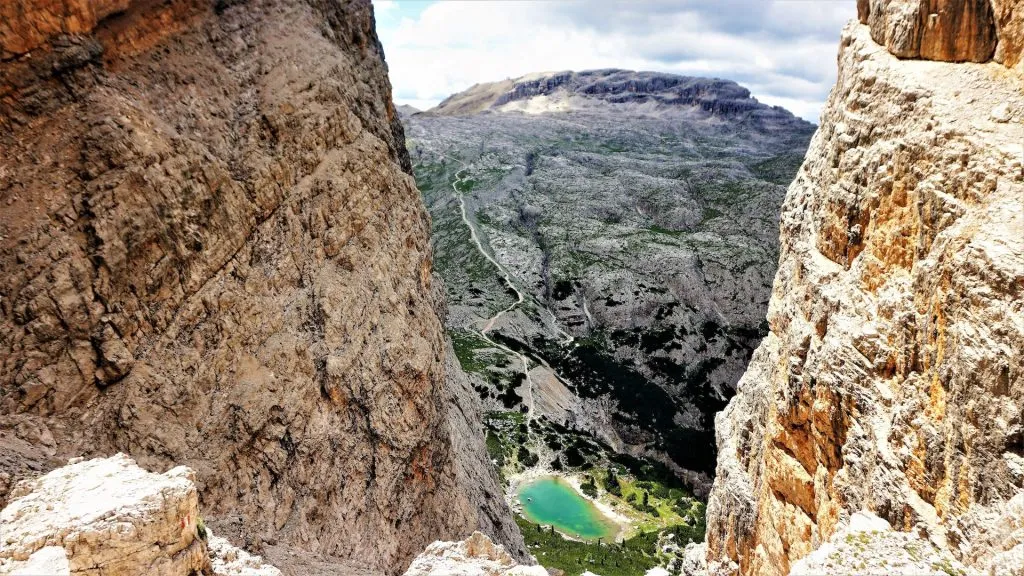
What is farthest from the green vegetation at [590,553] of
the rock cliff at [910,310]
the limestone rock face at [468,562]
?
the rock cliff at [910,310]

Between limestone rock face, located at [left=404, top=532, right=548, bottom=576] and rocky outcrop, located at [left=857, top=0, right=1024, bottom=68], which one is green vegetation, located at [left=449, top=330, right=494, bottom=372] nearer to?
limestone rock face, located at [left=404, top=532, right=548, bottom=576]

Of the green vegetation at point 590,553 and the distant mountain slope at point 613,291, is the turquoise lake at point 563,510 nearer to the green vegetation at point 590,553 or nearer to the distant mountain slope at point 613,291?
the green vegetation at point 590,553

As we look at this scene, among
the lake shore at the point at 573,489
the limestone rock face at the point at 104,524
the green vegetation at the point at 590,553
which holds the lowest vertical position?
the lake shore at the point at 573,489

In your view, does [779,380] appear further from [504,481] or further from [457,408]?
[504,481]

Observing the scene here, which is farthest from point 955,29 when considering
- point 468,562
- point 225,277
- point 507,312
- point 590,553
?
point 507,312

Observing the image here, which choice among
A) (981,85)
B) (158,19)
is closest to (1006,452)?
(981,85)

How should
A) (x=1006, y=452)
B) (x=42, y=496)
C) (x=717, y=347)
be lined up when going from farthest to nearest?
1. (x=717, y=347)
2. (x=42, y=496)
3. (x=1006, y=452)
